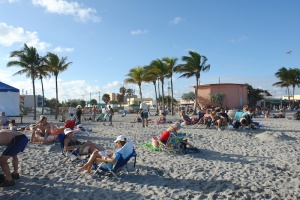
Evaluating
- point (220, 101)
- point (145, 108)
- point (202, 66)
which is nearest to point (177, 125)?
point (145, 108)

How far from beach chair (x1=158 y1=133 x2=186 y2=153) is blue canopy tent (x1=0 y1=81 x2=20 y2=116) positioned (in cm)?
1542

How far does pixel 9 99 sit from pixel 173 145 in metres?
16.2

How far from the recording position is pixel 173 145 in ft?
23.7

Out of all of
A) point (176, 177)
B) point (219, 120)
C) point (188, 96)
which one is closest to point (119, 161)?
point (176, 177)

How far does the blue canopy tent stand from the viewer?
19.1 m

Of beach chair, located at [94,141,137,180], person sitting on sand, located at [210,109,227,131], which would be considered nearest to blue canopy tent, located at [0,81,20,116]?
person sitting on sand, located at [210,109,227,131]

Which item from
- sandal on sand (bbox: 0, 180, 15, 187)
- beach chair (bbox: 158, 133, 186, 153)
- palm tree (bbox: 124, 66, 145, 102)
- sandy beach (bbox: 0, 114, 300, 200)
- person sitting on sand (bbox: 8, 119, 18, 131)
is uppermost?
palm tree (bbox: 124, 66, 145, 102)

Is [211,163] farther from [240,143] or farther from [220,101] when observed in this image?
[220,101]

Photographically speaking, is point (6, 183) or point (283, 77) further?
point (283, 77)

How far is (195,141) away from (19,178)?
19.0ft

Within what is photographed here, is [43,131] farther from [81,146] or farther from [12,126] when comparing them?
[12,126]

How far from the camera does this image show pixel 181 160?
6.52m

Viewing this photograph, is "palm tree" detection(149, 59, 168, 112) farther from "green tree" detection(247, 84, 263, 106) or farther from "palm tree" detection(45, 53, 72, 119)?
"green tree" detection(247, 84, 263, 106)

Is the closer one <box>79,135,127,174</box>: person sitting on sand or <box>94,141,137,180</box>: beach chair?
<box>94,141,137,180</box>: beach chair
